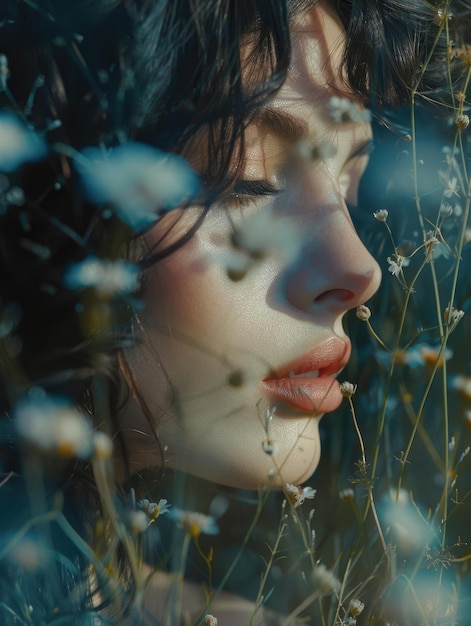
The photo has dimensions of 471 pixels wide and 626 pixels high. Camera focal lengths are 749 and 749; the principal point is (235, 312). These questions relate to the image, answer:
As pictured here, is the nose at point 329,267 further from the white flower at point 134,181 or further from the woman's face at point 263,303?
the white flower at point 134,181

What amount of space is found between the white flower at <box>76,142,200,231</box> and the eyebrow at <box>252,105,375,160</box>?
9cm

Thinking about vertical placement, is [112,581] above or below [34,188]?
below

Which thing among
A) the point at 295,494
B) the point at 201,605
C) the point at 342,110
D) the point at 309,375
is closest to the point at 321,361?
the point at 309,375

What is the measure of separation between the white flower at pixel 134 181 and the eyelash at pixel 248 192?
0.05 m

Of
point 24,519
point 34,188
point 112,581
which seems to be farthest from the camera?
point 24,519

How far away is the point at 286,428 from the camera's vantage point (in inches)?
25.6

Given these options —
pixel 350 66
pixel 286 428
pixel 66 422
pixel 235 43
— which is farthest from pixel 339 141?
pixel 66 422

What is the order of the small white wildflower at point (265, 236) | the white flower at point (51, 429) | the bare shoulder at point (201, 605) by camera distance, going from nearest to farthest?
the white flower at point (51, 429)
the small white wildflower at point (265, 236)
the bare shoulder at point (201, 605)

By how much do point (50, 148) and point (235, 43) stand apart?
0.16 m

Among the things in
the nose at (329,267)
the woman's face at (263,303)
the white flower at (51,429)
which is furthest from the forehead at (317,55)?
the white flower at (51,429)

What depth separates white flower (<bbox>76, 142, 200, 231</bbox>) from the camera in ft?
1.68

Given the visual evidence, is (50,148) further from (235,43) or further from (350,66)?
(350,66)

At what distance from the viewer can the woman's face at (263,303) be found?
598 mm

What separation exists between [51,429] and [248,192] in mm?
263
